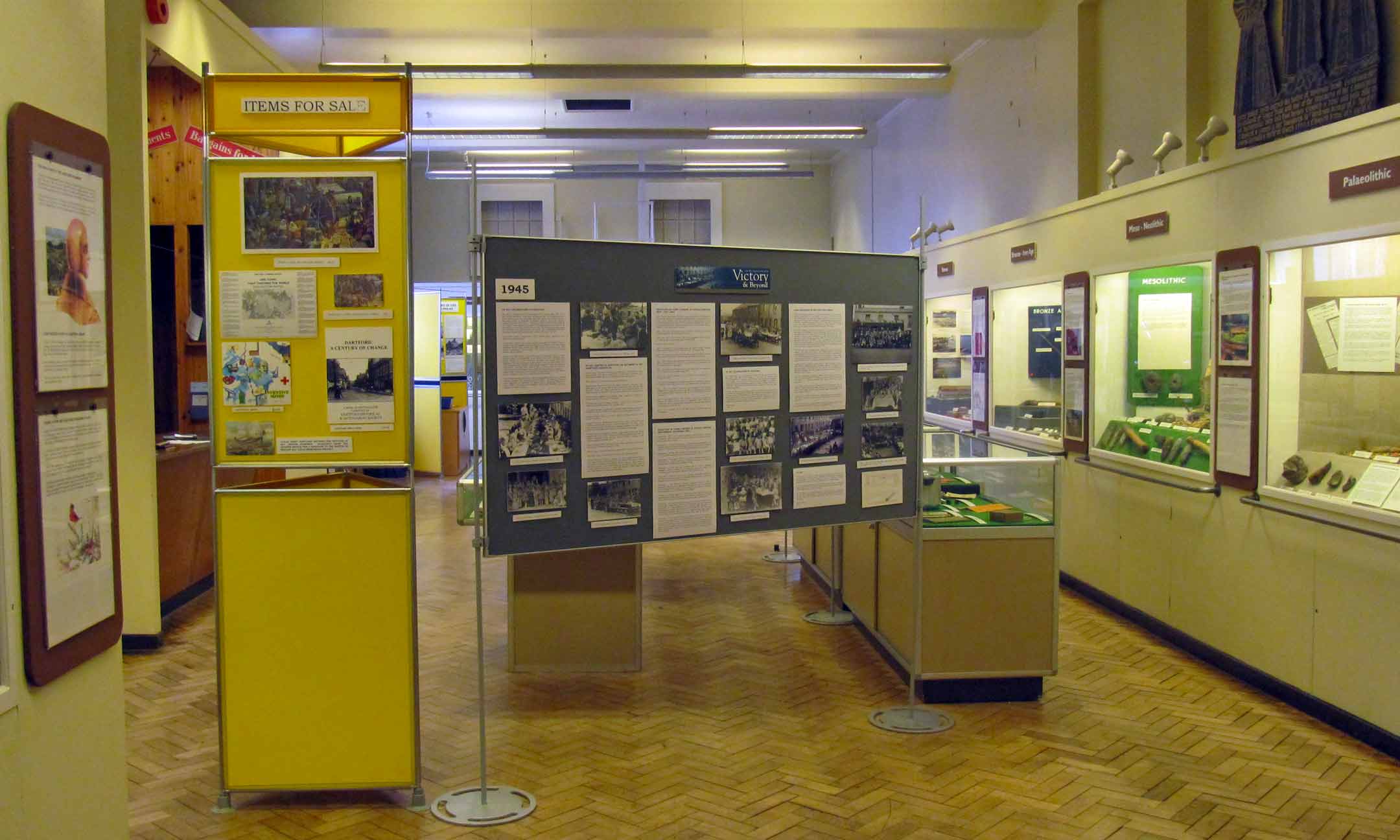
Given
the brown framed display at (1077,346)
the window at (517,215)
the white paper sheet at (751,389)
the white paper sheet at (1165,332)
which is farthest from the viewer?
the window at (517,215)

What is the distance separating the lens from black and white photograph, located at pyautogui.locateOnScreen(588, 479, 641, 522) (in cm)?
404

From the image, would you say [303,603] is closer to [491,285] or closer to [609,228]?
[491,285]

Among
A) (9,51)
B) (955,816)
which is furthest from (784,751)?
(9,51)

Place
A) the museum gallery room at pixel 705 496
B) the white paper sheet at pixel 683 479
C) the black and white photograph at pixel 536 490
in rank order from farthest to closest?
the white paper sheet at pixel 683 479 < the black and white photograph at pixel 536 490 < the museum gallery room at pixel 705 496

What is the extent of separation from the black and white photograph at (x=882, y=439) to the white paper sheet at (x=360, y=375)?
81.1 inches

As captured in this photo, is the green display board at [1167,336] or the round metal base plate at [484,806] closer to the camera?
the round metal base plate at [484,806]

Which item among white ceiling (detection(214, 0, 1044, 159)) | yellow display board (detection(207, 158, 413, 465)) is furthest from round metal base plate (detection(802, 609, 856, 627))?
white ceiling (detection(214, 0, 1044, 159))

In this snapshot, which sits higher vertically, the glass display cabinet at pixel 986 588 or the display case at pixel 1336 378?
the display case at pixel 1336 378

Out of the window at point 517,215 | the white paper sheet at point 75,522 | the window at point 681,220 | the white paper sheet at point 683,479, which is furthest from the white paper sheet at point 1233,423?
the window at point 517,215

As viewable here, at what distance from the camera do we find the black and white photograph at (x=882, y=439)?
15.0ft

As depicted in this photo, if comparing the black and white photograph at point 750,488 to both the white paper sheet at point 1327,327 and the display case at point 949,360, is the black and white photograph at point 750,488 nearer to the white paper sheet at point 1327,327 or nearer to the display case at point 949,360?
the white paper sheet at point 1327,327

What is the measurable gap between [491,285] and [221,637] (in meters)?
1.53

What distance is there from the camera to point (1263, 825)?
11.5ft

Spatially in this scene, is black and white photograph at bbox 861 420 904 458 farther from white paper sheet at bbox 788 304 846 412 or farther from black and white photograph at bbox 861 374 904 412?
white paper sheet at bbox 788 304 846 412
